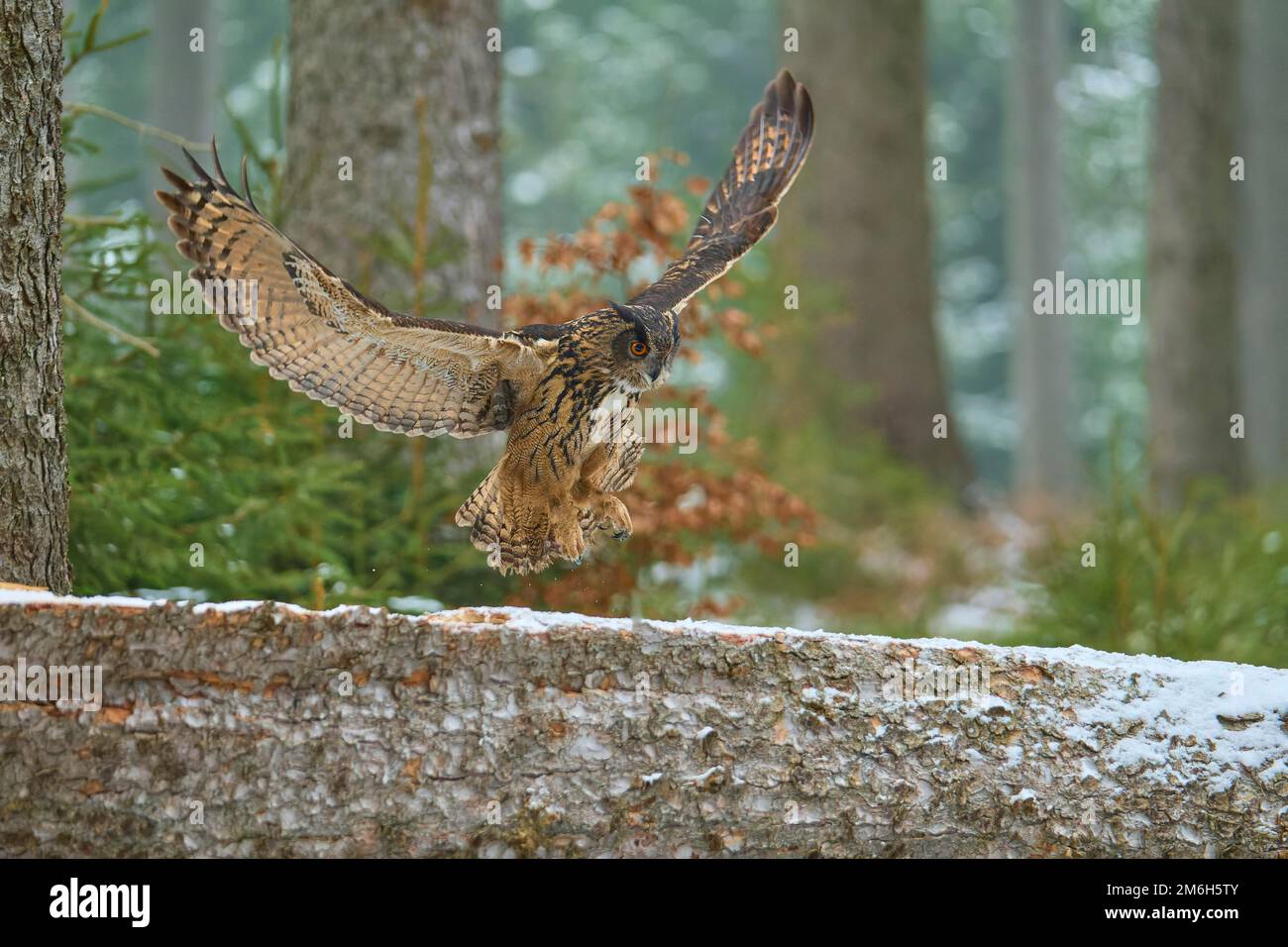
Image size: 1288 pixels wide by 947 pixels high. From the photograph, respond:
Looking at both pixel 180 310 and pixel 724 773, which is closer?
pixel 724 773

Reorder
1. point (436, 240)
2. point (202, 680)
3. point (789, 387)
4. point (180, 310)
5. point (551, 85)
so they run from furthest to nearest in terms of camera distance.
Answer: point (551, 85), point (789, 387), point (436, 240), point (180, 310), point (202, 680)

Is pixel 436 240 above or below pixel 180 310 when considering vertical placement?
above

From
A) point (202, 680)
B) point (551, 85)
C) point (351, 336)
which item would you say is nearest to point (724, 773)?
point (202, 680)

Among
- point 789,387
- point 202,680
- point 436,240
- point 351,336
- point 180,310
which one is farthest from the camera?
point 789,387

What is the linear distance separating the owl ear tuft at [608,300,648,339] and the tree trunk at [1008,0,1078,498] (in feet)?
56.4

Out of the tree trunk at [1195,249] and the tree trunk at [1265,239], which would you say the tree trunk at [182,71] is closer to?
the tree trunk at [1195,249]

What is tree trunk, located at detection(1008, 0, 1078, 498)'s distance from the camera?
67.2 ft

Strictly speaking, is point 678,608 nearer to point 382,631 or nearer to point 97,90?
point 382,631

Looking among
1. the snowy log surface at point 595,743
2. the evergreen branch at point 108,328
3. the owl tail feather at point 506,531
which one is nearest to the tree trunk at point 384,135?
the evergreen branch at point 108,328

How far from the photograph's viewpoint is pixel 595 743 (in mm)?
3266

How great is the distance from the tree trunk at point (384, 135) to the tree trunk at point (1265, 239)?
15.7 metres

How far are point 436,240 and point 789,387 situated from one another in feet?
19.2

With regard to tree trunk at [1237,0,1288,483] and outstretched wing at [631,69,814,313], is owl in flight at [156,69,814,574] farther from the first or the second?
tree trunk at [1237,0,1288,483]

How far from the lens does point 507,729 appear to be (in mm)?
3230
